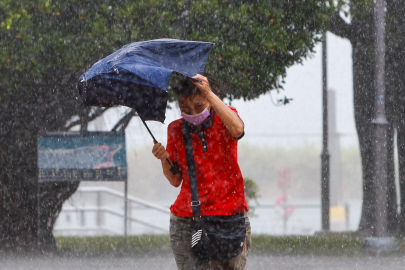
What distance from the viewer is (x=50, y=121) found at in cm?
1017

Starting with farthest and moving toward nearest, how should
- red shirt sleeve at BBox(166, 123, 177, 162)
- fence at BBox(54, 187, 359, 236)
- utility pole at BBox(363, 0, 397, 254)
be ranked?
fence at BBox(54, 187, 359, 236) < utility pole at BBox(363, 0, 397, 254) < red shirt sleeve at BBox(166, 123, 177, 162)

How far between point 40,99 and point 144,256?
3.19 m

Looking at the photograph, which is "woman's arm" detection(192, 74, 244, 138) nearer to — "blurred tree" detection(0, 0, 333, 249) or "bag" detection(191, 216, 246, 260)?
"bag" detection(191, 216, 246, 260)

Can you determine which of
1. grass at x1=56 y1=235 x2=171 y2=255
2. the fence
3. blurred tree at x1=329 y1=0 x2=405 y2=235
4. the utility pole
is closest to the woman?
the utility pole

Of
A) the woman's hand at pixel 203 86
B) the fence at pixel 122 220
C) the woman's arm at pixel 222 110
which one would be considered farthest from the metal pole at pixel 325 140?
the woman's hand at pixel 203 86

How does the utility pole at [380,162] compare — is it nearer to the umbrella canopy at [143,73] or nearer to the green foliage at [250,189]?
the green foliage at [250,189]

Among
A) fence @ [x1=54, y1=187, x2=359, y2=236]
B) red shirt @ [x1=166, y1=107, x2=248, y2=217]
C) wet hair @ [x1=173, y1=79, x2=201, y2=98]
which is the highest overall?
wet hair @ [x1=173, y1=79, x2=201, y2=98]

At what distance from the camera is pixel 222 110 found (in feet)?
9.61

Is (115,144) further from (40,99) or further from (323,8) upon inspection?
(323,8)

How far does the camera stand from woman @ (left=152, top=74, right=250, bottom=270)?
10.1 ft

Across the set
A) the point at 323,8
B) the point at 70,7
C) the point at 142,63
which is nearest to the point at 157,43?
the point at 142,63

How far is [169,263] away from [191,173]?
5683 mm

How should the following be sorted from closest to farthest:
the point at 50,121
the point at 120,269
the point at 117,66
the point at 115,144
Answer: the point at 117,66, the point at 120,269, the point at 115,144, the point at 50,121

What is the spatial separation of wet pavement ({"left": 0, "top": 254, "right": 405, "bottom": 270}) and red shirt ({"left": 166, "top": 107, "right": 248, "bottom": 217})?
201 inches
